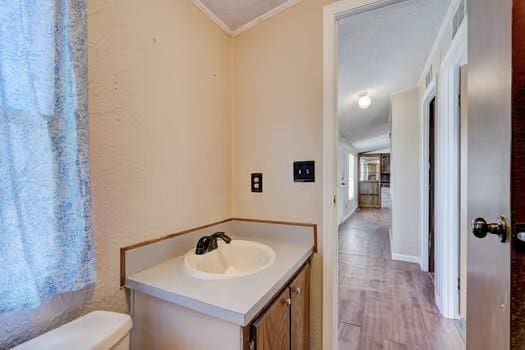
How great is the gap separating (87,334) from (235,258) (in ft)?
2.35

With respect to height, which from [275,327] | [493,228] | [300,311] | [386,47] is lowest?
[300,311]

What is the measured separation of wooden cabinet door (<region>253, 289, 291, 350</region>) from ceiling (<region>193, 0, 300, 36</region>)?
4.88 feet

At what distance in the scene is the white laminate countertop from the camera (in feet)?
2.36

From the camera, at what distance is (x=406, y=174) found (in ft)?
10.8

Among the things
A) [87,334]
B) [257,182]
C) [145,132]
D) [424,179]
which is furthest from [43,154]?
[424,179]

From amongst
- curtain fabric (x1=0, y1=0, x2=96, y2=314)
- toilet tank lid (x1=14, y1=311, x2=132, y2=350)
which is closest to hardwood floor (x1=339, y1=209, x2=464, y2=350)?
toilet tank lid (x1=14, y1=311, x2=132, y2=350)

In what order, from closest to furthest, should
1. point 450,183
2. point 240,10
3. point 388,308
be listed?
point 240,10
point 450,183
point 388,308

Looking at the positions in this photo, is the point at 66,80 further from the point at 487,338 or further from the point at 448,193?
the point at 448,193

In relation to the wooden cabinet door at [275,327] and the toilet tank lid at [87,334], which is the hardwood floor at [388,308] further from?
the toilet tank lid at [87,334]

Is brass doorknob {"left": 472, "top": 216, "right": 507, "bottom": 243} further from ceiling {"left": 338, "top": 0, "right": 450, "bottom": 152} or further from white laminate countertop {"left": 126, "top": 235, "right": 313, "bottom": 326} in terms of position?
ceiling {"left": 338, "top": 0, "right": 450, "bottom": 152}

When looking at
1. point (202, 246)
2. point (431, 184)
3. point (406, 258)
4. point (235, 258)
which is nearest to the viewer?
point (202, 246)

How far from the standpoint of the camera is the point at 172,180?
118cm

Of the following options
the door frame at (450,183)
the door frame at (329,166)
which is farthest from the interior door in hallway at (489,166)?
the door frame at (450,183)

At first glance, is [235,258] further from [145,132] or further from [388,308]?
[388,308]
